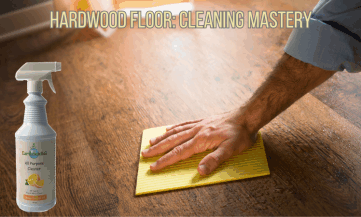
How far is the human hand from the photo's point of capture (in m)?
0.86

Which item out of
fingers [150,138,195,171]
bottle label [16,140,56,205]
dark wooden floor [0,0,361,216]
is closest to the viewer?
bottle label [16,140,56,205]

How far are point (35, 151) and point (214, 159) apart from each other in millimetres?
483

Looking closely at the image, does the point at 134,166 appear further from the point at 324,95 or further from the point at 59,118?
the point at 324,95

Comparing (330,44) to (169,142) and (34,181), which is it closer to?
(169,142)

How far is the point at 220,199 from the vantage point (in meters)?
0.77

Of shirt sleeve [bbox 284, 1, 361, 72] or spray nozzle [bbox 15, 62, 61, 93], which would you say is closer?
spray nozzle [bbox 15, 62, 61, 93]

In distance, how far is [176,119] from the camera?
110cm

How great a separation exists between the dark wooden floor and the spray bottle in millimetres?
267

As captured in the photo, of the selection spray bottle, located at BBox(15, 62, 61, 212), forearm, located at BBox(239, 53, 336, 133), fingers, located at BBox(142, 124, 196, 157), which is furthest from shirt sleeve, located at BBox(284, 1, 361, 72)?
spray bottle, located at BBox(15, 62, 61, 212)

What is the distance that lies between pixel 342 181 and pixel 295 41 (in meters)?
0.39

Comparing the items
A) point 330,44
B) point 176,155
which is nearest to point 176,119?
point 176,155

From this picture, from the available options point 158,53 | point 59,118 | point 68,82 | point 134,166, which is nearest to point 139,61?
point 158,53

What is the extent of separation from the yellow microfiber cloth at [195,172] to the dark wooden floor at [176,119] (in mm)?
20

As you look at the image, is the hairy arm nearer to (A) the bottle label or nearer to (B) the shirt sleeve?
(B) the shirt sleeve
